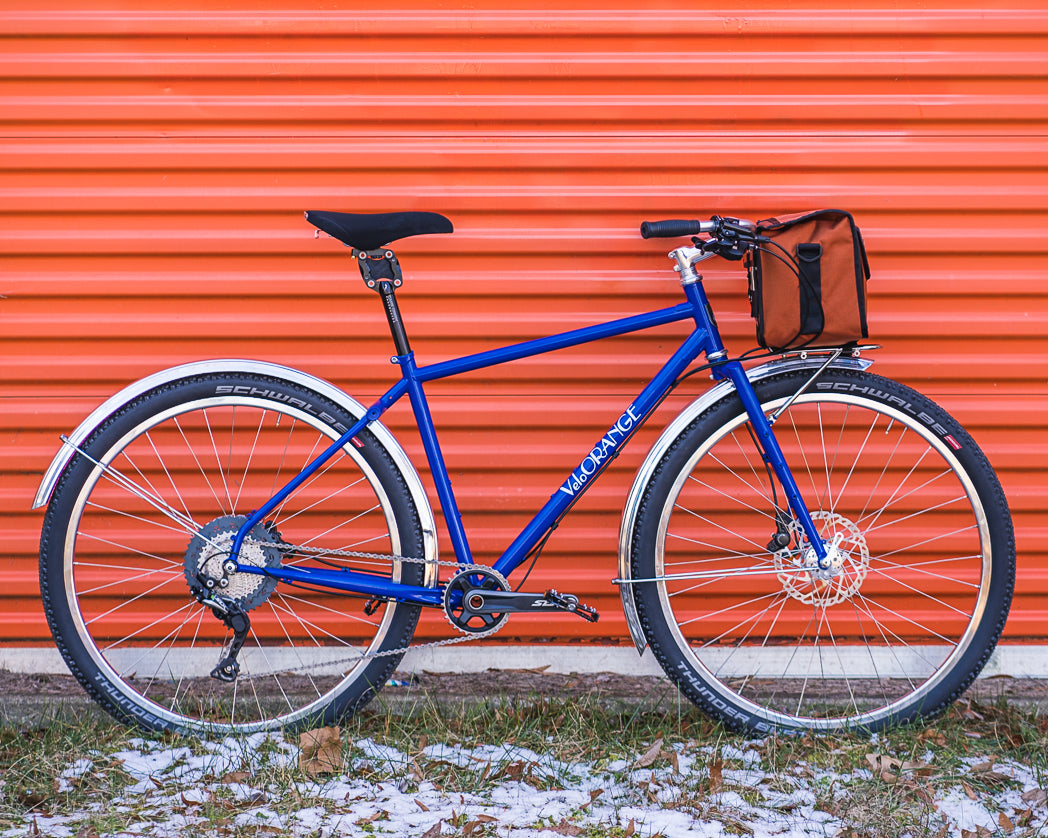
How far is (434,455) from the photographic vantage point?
2.78 meters

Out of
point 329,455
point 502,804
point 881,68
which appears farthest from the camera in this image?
point 881,68

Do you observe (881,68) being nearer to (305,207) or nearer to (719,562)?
(719,562)

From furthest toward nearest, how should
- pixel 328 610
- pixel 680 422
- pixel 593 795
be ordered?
pixel 328 610 → pixel 680 422 → pixel 593 795

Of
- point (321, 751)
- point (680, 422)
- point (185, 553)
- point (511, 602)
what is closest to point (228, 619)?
point (185, 553)

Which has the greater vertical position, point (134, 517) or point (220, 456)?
point (220, 456)

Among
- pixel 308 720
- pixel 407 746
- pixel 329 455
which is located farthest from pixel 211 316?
pixel 407 746

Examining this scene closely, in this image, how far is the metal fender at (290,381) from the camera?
8.94ft

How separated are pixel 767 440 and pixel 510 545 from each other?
966mm

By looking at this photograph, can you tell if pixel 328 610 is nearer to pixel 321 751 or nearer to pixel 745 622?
pixel 321 751

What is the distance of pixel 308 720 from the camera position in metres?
2.83

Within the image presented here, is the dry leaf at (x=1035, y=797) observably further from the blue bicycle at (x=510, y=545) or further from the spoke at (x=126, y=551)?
the spoke at (x=126, y=551)

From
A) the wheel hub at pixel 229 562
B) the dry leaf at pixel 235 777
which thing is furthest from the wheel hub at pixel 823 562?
the dry leaf at pixel 235 777

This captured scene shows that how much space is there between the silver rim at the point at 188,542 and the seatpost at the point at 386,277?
0.62 m

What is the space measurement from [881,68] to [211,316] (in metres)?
2.66
